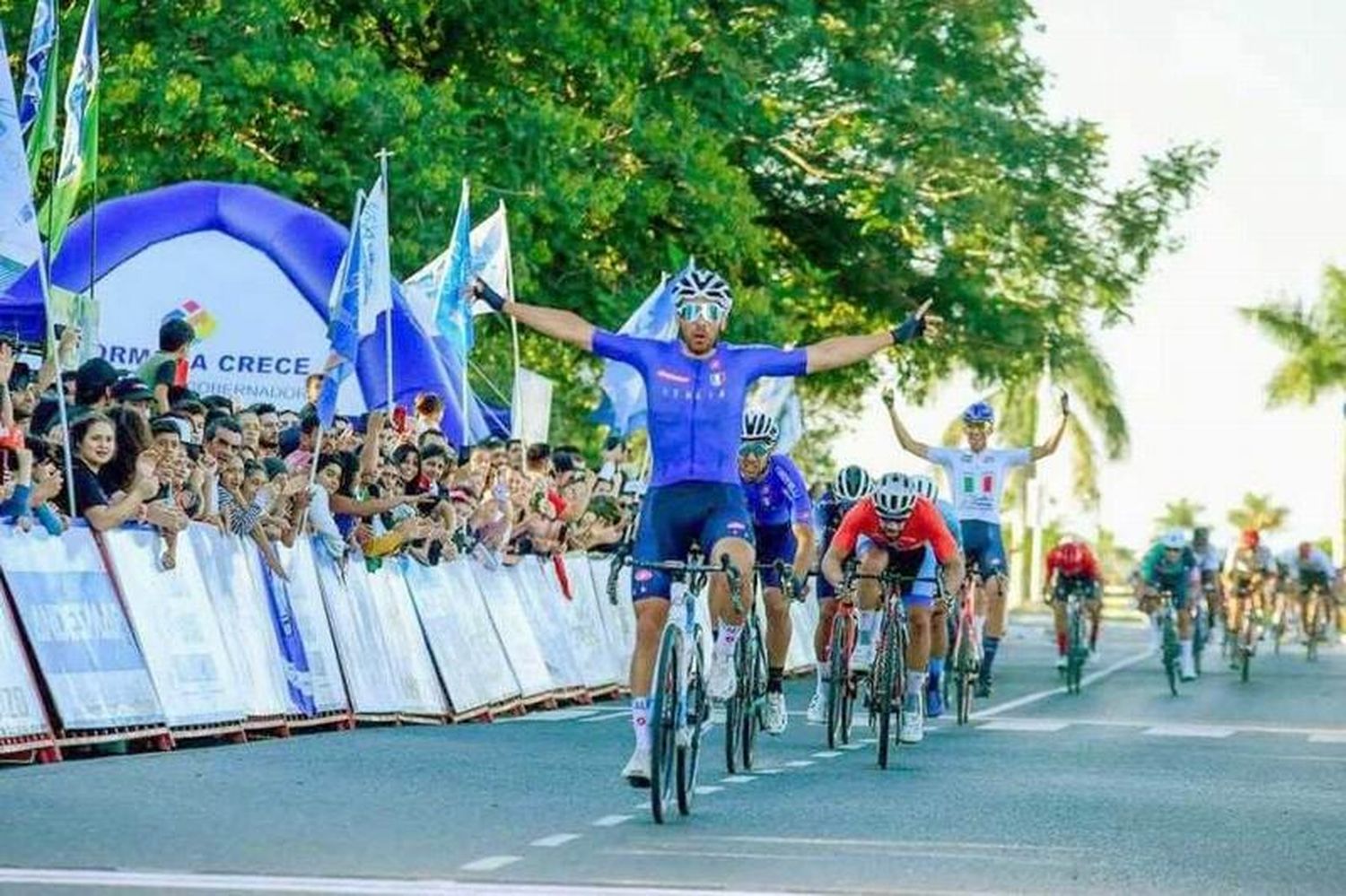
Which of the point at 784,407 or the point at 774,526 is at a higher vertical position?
the point at 784,407

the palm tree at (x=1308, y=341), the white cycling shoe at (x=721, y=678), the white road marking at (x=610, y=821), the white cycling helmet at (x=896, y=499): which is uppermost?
the palm tree at (x=1308, y=341)

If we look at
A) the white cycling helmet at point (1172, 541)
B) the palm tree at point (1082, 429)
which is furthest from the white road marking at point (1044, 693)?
the palm tree at point (1082, 429)

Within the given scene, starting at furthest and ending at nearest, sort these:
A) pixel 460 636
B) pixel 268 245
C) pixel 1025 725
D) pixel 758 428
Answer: pixel 268 245, pixel 1025 725, pixel 460 636, pixel 758 428

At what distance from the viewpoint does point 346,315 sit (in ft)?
80.0

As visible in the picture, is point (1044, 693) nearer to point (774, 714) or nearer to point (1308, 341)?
point (774, 714)

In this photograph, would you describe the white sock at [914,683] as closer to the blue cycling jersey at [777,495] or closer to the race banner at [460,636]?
the blue cycling jersey at [777,495]

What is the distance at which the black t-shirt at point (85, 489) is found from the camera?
Answer: 60.0 feet

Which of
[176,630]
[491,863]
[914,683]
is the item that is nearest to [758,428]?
[914,683]

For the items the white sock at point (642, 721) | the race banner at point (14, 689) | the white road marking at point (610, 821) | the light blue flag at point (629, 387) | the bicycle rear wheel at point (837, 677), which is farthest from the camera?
the light blue flag at point (629, 387)

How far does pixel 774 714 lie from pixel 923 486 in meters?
2.21

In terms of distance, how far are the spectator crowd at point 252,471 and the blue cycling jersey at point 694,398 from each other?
3281mm

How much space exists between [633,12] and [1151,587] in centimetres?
934

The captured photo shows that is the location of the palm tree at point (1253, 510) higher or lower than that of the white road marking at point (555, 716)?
higher

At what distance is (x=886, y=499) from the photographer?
21.0m
